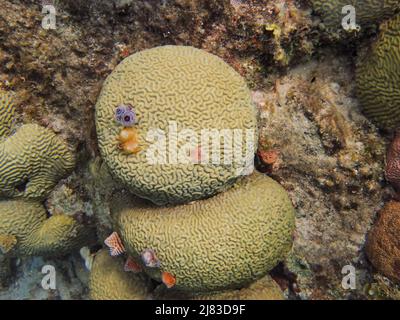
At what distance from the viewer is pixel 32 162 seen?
3.52 metres

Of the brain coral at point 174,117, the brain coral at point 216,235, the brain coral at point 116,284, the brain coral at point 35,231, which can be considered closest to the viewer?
the brain coral at point 174,117

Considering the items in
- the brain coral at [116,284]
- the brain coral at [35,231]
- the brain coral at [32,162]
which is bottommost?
the brain coral at [116,284]

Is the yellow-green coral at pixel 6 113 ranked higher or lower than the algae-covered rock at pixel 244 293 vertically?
higher

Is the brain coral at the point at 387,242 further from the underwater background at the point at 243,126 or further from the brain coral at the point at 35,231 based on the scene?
the brain coral at the point at 35,231

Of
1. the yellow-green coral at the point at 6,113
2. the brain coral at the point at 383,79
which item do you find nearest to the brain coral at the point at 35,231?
the yellow-green coral at the point at 6,113

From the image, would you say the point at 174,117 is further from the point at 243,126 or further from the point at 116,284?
the point at 116,284

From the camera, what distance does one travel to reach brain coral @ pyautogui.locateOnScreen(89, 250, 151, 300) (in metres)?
3.41

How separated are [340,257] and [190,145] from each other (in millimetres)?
1912

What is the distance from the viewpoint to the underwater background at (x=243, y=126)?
9.18 feet

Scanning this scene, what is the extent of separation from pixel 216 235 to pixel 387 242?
1.55 metres

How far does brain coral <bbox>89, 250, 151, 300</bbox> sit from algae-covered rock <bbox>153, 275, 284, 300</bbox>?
0.18 meters

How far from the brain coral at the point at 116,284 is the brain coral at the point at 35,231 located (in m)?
0.75

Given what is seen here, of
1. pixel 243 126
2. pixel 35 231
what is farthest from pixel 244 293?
pixel 35 231
